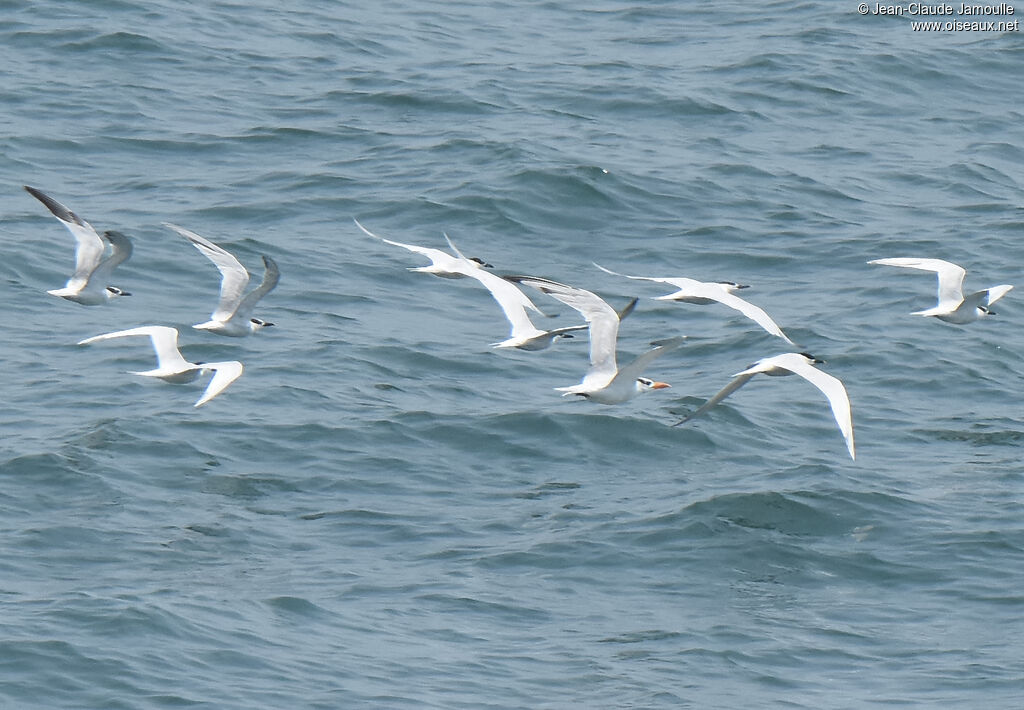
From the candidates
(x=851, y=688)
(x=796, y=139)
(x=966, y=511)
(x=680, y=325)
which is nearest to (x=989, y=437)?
(x=966, y=511)

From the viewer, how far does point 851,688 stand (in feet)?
43.7

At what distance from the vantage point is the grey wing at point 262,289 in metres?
17.0

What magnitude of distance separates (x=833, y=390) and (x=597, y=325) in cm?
247

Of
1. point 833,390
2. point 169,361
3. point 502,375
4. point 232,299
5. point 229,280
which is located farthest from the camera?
point 502,375

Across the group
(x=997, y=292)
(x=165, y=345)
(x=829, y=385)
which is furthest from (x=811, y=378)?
(x=165, y=345)

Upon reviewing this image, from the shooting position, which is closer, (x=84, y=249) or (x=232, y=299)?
(x=84, y=249)

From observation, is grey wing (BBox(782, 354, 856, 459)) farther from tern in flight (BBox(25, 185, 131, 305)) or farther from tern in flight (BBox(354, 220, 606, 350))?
tern in flight (BBox(25, 185, 131, 305))

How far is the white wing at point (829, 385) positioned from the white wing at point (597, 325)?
5.20 feet

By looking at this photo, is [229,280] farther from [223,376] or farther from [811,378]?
[811,378]

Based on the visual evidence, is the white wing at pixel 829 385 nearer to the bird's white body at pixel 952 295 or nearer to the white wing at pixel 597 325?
the white wing at pixel 597 325

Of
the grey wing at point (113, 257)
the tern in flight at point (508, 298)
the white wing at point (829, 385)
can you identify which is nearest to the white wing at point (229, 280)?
the grey wing at point (113, 257)

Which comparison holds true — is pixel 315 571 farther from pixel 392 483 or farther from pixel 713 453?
pixel 713 453

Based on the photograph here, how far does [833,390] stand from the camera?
1551 cm

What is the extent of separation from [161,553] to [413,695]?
9.83 ft
